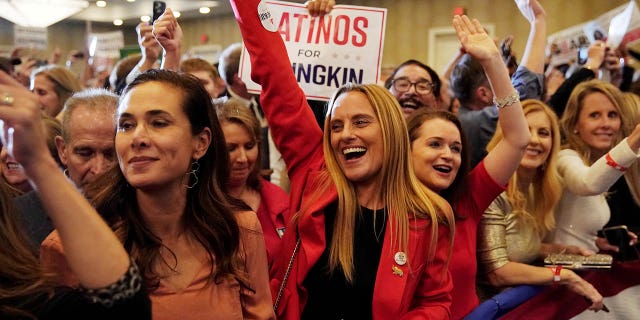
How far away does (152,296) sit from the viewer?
1844 mm

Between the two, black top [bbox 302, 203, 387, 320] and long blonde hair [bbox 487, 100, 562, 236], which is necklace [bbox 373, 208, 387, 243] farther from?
long blonde hair [bbox 487, 100, 562, 236]

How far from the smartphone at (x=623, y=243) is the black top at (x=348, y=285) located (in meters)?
1.54

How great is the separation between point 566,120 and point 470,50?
4.75 feet

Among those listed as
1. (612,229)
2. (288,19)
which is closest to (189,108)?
(288,19)

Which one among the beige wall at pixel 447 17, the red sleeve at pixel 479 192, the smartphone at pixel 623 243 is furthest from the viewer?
the beige wall at pixel 447 17

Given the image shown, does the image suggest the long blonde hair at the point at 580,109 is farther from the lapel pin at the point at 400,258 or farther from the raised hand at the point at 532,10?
the lapel pin at the point at 400,258

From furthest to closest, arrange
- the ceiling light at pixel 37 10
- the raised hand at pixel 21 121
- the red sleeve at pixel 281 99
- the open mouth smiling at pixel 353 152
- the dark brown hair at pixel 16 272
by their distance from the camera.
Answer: the ceiling light at pixel 37 10, the red sleeve at pixel 281 99, the open mouth smiling at pixel 353 152, the dark brown hair at pixel 16 272, the raised hand at pixel 21 121

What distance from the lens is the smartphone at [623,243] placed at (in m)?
3.43

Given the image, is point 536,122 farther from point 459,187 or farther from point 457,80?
point 457,80

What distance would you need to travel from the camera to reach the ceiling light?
6.95 meters

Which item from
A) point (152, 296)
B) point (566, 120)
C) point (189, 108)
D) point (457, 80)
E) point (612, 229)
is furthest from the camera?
point (457, 80)

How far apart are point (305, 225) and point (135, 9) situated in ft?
46.0

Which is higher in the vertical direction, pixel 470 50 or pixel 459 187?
pixel 470 50

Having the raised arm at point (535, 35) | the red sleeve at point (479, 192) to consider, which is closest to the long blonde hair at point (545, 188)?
the raised arm at point (535, 35)
